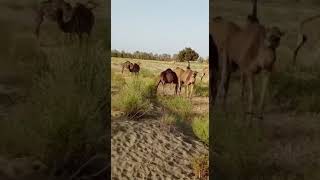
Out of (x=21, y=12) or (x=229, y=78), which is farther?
(x=229, y=78)

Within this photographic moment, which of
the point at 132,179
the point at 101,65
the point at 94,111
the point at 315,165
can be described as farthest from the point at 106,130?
the point at 315,165

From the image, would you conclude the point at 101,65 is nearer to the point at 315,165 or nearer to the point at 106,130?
the point at 106,130

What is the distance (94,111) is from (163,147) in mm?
832

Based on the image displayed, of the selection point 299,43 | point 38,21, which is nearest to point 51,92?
point 38,21

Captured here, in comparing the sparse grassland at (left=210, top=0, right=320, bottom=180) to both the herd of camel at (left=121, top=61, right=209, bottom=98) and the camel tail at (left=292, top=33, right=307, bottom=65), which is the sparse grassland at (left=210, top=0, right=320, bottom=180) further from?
the herd of camel at (left=121, top=61, right=209, bottom=98)

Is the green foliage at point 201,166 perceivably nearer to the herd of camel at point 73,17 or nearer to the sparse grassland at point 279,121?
the sparse grassland at point 279,121

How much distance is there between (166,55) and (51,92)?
1088 mm

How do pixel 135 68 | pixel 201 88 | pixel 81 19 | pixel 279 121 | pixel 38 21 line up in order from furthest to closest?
1. pixel 135 68
2. pixel 201 88
3. pixel 279 121
4. pixel 81 19
5. pixel 38 21

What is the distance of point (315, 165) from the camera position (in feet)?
11.0

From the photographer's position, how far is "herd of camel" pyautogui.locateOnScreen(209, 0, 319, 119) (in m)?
3.36

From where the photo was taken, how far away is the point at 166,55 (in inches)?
154

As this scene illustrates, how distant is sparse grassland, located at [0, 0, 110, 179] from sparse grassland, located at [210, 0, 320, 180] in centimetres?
77

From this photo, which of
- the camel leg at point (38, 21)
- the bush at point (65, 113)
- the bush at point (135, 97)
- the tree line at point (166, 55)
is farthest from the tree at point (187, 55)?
the camel leg at point (38, 21)

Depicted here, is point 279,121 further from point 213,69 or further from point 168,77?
point 168,77
